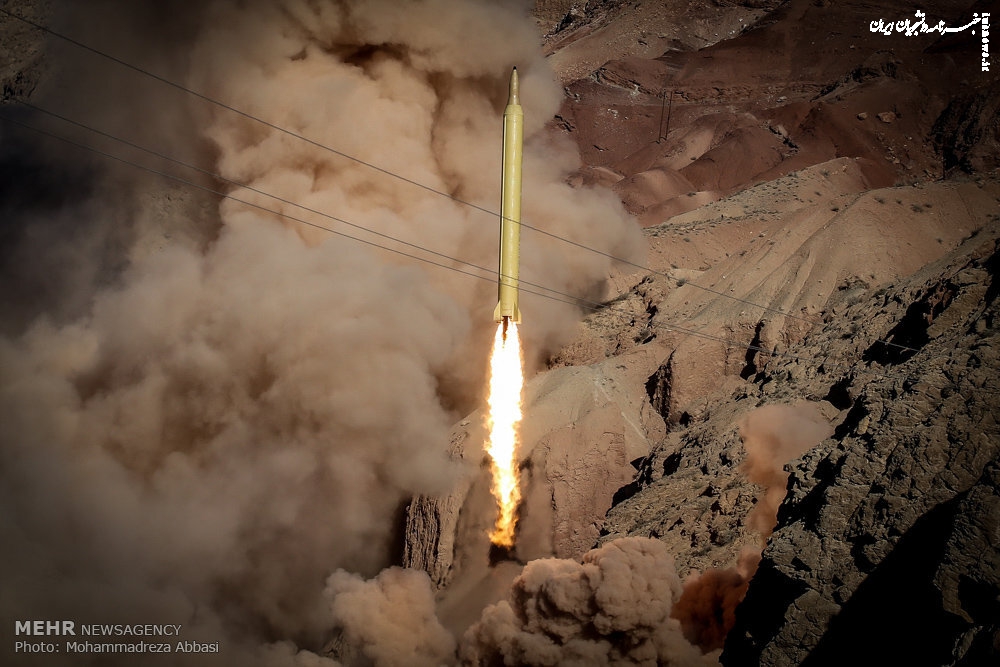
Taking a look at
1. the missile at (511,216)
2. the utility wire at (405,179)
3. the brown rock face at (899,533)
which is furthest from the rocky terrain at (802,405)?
the missile at (511,216)

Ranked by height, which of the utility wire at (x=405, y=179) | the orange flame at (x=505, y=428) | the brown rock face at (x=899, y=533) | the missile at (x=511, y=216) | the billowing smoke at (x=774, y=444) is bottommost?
the brown rock face at (x=899, y=533)

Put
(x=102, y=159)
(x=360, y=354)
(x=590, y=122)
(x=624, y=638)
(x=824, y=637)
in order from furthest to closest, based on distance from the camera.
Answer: (x=590, y=122), (x=102, y=159), (x=360, y=354), (x=624, y=638), (x=824, y=637)

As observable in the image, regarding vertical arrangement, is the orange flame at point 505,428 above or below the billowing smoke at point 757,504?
above

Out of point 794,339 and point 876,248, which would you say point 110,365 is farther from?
point 876,248

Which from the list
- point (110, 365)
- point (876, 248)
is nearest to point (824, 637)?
point (876, 248)

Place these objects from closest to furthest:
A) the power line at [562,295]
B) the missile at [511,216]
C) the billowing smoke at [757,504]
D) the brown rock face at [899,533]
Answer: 1. the brown rock face at [899,533]
2. the billowing smoke at [757,504]
3. the missile at [511,216]
4. the power line at [562,295]

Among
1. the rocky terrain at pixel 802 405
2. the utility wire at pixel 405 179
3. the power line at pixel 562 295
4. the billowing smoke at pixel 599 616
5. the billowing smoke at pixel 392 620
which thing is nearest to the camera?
the rocky terrain at pixel 802 405

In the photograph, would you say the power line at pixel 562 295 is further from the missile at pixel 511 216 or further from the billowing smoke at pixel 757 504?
the missile at pixel 511 216

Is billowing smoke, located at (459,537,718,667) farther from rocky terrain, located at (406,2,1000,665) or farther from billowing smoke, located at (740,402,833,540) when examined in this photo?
billowing smoke, located at (740,402,833,540)
